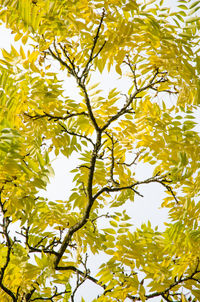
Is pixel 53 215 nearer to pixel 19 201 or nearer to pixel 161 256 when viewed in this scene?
pixel 19 201

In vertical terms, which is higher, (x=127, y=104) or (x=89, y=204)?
(x=127, y=104)

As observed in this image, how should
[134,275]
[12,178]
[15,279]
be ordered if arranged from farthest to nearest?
[15,279]
[134,275]
[12,178]

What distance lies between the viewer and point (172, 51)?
328 centimetres

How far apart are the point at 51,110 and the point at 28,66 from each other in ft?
1.81

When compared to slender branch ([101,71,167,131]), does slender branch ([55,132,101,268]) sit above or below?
below

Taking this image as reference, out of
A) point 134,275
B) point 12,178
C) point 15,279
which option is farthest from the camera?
point 15,279

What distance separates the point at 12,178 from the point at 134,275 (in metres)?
1.73

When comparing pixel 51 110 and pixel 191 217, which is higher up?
pixel 51 110

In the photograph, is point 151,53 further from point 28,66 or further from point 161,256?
point 161,256

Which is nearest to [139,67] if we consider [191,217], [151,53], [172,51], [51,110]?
[151,53]

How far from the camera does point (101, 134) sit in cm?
389

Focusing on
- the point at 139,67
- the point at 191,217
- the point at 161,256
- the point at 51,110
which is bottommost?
the point at 161,256

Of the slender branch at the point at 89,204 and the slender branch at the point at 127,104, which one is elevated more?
the slender branch at the point at 127,104

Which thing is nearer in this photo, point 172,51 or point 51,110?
point 172,51
